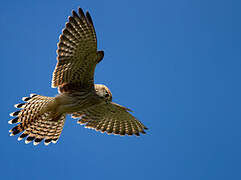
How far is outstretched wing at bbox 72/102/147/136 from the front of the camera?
8852mm

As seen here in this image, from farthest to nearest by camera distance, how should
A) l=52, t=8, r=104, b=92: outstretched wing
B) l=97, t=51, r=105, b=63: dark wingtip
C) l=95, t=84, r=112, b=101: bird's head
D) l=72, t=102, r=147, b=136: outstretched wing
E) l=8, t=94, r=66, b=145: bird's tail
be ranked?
l=72, t=102, r=147, b=136: outstretched wing
l=95, t=84, r=112, b=101: bird's head
l=8, t=94, r=66, b=145: bird's tail
l=97, t=51, r=105, b=63: dark wingtip
l=52, t=8, r=104, b=92: outstretched wing

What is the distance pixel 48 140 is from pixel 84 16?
10.3ft

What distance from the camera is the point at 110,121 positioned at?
29.8 feet

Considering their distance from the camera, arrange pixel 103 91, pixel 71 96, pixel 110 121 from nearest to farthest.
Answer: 1. pixel 71 96
2. pixel 103 91
3. pixel 110 121

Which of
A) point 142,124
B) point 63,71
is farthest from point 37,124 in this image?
point 142,124

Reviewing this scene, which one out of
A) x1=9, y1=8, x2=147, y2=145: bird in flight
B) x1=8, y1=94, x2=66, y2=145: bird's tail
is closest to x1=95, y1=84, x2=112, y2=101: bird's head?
x1=9, y1=8, x2=147, y2=145: bird in flight

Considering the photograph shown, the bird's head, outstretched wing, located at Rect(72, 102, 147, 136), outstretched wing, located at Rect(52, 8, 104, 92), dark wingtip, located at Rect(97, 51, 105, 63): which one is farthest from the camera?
outstretched wing, located at Rect(72, 102, 147, 136)

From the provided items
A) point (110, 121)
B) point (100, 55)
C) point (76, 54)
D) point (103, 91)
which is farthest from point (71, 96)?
A: point (110, 121)

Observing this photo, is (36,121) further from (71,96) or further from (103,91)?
(103,91)

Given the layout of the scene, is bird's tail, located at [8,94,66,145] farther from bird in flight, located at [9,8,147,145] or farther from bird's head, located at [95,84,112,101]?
bird's head, located at [95,84,112,101]

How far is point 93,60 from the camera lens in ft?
24.6

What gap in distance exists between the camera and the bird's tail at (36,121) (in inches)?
301

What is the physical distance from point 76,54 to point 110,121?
7.86 feet

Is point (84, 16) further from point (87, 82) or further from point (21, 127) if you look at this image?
point (21, 127)
